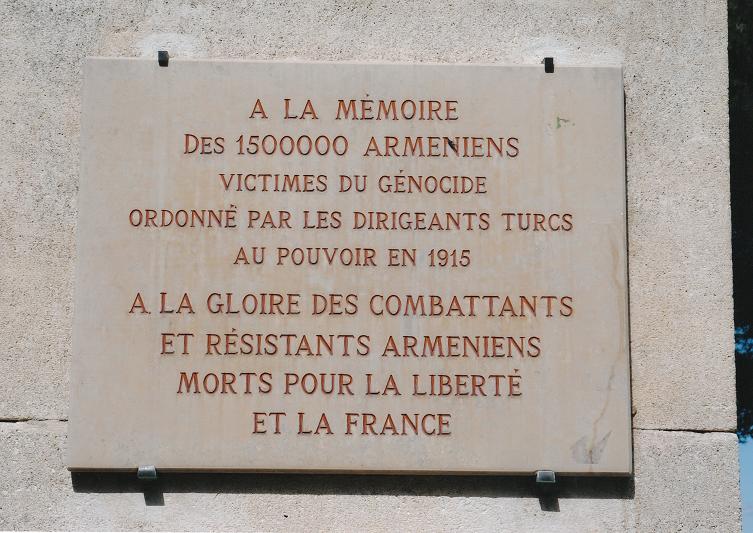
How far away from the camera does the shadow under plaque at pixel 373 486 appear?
476cm

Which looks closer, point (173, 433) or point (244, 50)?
point (173, 433)

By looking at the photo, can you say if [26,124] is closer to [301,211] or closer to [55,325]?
[55,325]

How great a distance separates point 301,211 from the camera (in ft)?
16.1

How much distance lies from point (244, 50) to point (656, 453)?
99.5 inches

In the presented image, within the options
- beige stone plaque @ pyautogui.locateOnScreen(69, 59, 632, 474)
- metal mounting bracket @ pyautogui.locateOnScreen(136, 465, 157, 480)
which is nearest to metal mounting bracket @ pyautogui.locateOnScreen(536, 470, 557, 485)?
beige stone plaque @ pyautogui.locateOnScreen(69, 59, 632, 474)

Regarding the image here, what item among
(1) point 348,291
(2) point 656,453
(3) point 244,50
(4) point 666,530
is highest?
(3) point 244,50

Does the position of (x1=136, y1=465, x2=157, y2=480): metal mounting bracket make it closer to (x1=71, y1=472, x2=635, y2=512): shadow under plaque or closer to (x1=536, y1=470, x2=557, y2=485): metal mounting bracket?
(x1=71, y1=472, x2=635, y2=512): shadow under plaque

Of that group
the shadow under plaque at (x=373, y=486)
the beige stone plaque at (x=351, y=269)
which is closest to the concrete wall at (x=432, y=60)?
the shadow under plaque at (x=373, y=486)

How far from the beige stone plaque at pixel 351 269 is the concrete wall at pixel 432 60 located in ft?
0.43

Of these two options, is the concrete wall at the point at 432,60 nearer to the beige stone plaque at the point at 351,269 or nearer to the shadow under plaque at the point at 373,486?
the shadow under plaque at the point at 373,486

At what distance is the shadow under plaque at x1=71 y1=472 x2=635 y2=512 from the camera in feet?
15.6

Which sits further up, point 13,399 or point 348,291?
point 348,291

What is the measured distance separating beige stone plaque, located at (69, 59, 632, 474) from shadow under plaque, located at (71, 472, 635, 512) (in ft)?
0.29

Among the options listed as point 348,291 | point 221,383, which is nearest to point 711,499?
point 348,291
